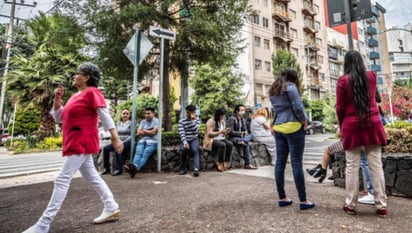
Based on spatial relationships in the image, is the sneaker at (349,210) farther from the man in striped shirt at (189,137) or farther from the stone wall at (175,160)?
the stone wall at (175,160)

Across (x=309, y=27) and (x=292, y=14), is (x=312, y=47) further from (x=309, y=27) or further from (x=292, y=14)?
(x=292, y=14)

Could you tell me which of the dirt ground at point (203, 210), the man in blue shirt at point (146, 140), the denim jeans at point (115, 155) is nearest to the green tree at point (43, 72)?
the denim jeans at point (115, 155)

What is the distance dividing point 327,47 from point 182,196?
4548cm

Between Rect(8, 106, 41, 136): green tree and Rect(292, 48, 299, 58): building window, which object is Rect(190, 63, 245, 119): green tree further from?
Rect(8, 106, 41, 136): green tree

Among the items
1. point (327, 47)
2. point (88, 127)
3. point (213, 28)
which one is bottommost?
point (88, 127)

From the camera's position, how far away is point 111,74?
8438 mm

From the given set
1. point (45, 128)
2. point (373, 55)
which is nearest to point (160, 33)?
point (45, 128)

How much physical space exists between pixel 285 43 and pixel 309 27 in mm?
6929

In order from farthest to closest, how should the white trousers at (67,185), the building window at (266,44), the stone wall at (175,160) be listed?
the building window at (266,44)
the stone wall at (175,160)
the white trousers at (67,185)

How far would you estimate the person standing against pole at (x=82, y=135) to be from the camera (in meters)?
2.47

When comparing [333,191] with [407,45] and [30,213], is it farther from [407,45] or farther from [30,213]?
[407,45]

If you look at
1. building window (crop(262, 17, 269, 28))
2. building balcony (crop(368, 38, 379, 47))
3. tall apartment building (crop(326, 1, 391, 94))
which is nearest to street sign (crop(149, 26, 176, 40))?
building window (crop(262, 17, 269, 28))

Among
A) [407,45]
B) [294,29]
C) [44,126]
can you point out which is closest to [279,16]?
[294,29]

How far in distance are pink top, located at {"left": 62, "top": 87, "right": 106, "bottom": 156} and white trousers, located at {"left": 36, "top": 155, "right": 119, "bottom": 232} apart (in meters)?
0.10
